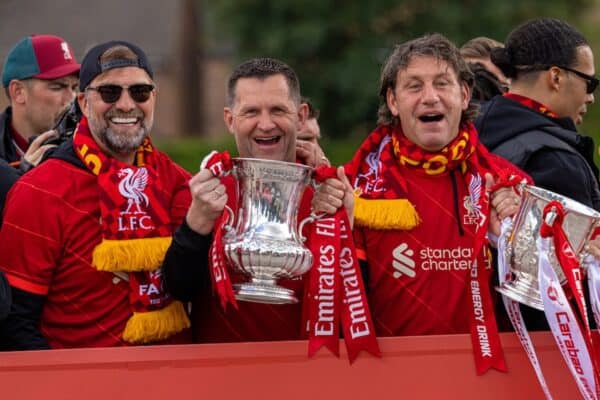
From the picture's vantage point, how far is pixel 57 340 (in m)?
4.64

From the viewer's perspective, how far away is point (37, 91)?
643cm

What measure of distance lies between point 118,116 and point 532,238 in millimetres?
1552

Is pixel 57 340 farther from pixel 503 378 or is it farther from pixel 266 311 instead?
pixel 503 378

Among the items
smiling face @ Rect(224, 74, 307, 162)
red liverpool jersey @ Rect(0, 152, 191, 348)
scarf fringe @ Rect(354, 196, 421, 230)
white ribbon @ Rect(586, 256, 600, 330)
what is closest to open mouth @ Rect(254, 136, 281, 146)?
smiling face @ Rect(224, 74, 307, 162)

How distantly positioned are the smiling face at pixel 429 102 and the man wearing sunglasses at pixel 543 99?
446mm

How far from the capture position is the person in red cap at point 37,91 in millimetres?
6387

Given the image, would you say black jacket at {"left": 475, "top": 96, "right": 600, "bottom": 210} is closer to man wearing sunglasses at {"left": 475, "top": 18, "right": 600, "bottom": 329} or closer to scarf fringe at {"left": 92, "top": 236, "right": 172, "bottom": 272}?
man wearing sunglasses at {"left": 475, "top": 18, "right": 600, "bottom": 329}

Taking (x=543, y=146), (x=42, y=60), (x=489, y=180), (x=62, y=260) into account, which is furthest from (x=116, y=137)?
(x=42, y=60)

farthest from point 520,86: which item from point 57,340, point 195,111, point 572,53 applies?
point 195,111

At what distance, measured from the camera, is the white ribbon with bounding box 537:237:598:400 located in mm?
4191

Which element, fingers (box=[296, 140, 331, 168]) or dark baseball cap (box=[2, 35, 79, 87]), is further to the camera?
dark baseball cap (box=[2, 35, 79, 87])

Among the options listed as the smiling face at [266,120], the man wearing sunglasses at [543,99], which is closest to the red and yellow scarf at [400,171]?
the smiling face at [266,120]

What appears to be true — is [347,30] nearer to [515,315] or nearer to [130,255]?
[130,255]

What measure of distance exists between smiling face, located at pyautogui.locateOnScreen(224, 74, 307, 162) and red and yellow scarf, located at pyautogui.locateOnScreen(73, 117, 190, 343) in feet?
1.26
